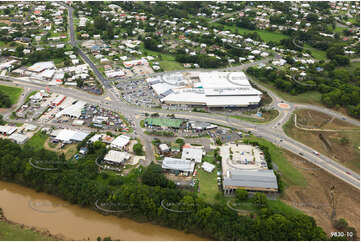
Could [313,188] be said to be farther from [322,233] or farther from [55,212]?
[55,212]

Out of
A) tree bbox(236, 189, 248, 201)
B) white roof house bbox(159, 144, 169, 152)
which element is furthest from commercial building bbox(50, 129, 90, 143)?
tree bbox(236, 189, 248, 201)

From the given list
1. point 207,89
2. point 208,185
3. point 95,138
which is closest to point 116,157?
point 95,138

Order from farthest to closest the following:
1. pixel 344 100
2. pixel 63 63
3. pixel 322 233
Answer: pixel 63 63, pixel 344 100, pixel 322 233

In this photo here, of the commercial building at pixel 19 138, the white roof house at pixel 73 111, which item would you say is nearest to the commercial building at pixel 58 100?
the white roof house at pixel 73 111

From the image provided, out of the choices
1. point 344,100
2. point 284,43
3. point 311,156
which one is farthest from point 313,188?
point 284,43

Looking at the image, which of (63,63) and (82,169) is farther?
(63,63)

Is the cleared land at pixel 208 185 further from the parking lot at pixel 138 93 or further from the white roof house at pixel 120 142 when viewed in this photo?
the parking lot at pixel 138 93
